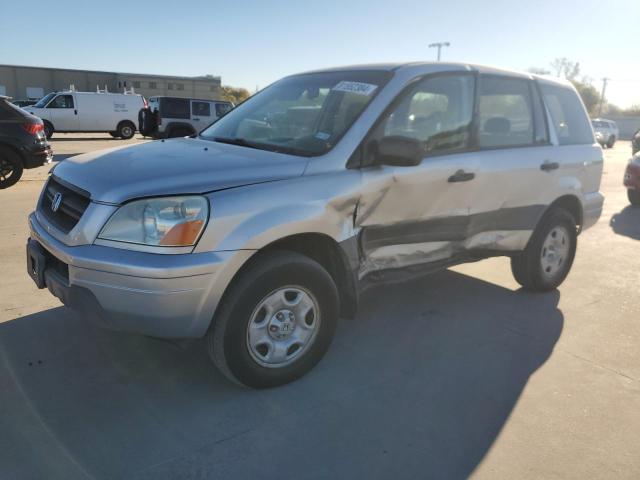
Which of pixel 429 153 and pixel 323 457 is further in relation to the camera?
pixel 429 153

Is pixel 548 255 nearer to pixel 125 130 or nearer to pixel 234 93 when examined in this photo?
pixel 125 130

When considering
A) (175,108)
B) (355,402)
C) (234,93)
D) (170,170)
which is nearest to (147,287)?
(170,170)

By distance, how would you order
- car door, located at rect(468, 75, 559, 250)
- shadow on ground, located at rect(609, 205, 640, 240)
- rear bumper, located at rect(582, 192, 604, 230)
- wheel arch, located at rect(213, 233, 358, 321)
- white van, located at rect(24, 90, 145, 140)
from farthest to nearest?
white van, located at rect(24, 90, 145, 140) → shadow on ground, located at rect(609, 205, 640, 240) → rear bumper, located at rect(582, 192, 604, 230) → car door, located at rect(468, 75, 559, 250) → wheel arch, located at rect(213, 233, 358, 321)

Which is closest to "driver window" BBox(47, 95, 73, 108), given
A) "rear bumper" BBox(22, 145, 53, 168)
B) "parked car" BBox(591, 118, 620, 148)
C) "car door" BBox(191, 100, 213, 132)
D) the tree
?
"car door" BBox(191, 100, 213, 132)

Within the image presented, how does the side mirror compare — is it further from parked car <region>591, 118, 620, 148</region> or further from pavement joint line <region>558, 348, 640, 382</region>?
parked car <region>591, 118, 620, 148</region>

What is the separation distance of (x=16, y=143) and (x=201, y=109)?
13039 millimetres

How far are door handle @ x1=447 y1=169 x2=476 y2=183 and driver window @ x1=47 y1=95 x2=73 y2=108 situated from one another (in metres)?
22.2

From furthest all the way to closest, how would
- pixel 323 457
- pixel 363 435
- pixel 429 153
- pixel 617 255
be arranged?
pixel 617 255, pixel 429 153, pixel 363 435, pixel 323 457

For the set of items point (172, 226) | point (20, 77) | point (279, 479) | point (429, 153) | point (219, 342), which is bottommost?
point (279, 479)

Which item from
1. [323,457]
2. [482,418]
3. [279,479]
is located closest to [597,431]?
[482,418]

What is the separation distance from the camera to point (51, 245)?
2.87 m

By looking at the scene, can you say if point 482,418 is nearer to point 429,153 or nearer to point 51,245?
point 429,153

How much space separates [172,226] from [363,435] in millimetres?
1409

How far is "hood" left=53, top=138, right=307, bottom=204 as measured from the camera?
2689mm
